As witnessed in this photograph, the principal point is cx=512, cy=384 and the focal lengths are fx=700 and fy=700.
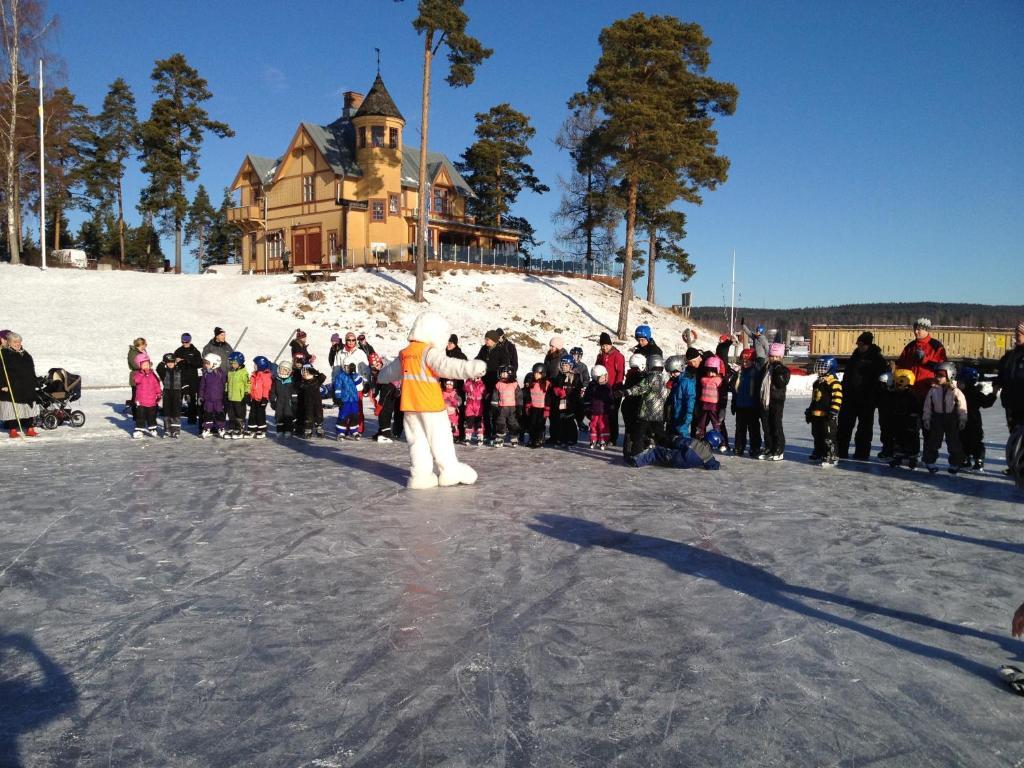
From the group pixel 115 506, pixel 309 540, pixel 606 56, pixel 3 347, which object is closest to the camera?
pixel 309 540

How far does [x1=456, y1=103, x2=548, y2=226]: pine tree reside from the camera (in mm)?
46469

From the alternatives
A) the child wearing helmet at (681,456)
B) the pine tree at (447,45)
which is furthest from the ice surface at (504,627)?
the pine tree at (447,45)

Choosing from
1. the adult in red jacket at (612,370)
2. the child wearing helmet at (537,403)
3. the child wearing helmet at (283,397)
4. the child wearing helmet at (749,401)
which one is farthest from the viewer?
the child wearing helmet at (283,397)

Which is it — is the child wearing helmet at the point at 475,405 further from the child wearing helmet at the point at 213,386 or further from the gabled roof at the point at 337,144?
the gabled roof at the point at 337,144

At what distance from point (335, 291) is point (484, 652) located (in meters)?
28.7

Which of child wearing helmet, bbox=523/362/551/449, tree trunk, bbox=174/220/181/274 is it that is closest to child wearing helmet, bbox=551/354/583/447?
child wearing helmet, bbox=523/362/551/449

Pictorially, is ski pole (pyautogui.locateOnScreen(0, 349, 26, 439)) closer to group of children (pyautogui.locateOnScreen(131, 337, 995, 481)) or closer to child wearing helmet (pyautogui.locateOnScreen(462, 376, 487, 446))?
group of children (pyautogui.locateOnScreen(131, 337, 995, 481))

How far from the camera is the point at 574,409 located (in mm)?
10930

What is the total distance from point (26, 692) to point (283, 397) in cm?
837

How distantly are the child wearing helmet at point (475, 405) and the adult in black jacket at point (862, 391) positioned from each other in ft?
16.9

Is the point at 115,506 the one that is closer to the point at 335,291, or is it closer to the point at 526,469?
the point at 526,469

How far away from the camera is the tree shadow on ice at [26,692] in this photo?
9.52 feet

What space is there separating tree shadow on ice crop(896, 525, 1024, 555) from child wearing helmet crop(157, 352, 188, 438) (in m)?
10.2

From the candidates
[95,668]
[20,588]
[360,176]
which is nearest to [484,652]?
[95,668]
